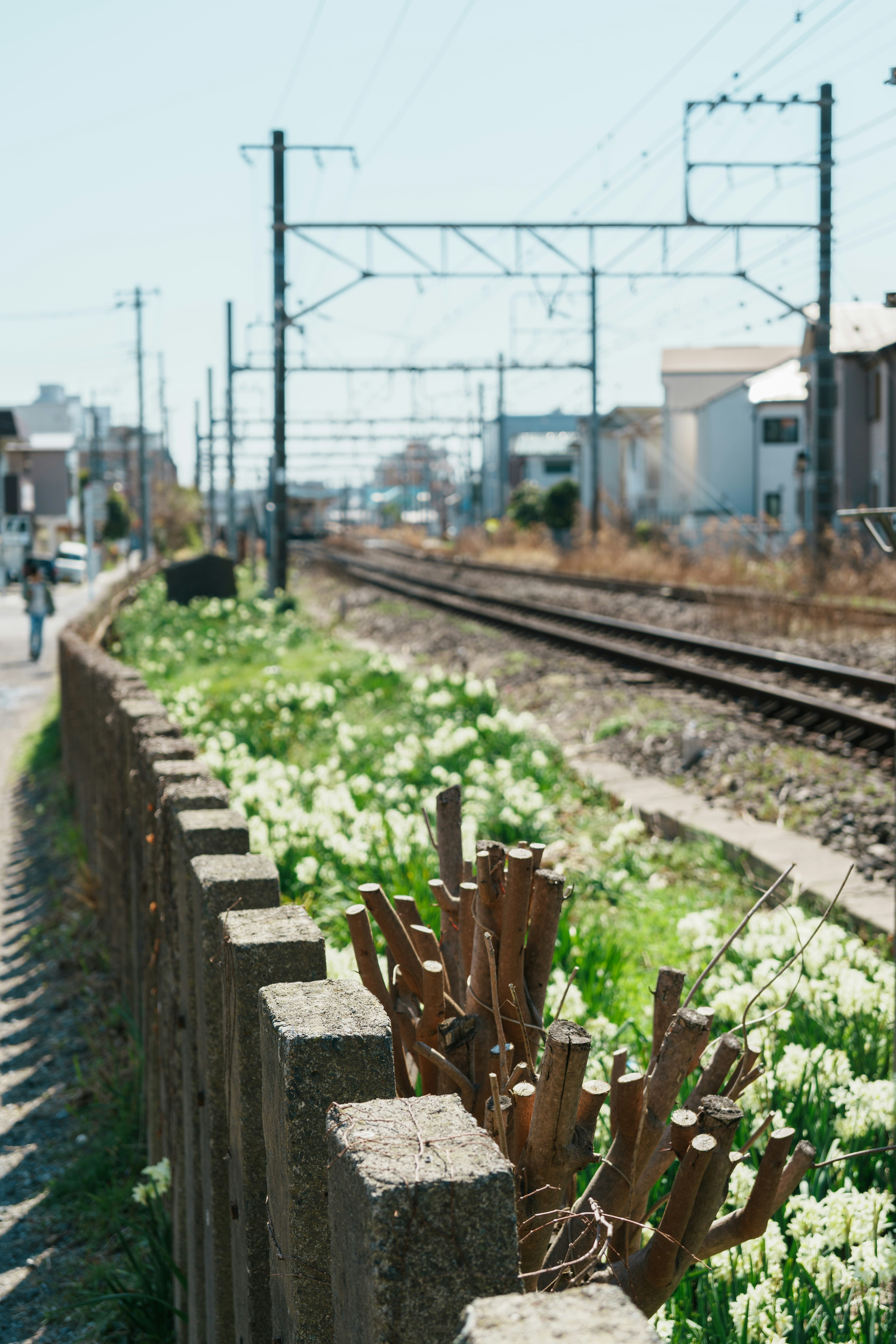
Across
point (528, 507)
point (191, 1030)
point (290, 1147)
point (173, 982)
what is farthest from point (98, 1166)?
point (528, 507)

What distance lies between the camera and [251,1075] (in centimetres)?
204

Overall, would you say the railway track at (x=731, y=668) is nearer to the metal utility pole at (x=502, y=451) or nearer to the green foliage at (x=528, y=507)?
the metal utility pole at (x=502, y=451)

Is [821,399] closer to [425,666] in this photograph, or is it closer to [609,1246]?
[425,666]

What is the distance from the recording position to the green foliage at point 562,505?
197 ft

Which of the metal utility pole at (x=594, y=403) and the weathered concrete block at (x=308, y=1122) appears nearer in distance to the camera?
the weathered concrete block at (x=308, y=1122)

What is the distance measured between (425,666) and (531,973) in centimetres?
1240

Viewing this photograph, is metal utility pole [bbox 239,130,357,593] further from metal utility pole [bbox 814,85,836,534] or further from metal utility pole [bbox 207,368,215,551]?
metal utility pole [bbox 207,368,215,551]

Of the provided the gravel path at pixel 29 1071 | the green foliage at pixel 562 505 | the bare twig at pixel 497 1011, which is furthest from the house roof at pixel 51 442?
the bare twig at pixel 497 1011

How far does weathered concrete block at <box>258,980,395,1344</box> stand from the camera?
5.36 feet

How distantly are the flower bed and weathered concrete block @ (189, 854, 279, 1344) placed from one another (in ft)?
2.60

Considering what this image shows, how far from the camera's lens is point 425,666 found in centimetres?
1466

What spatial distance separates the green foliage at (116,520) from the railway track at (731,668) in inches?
2556

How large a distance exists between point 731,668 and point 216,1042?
445 inches

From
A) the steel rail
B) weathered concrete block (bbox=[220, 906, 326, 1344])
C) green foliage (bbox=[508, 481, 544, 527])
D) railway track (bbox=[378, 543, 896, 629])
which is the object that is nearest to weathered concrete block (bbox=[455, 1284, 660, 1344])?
weathered concrete block (bbox=[220, 906, 326, 1344])
